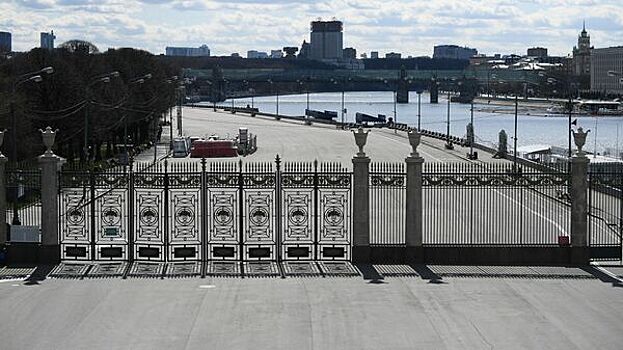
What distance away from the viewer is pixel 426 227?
34.0m

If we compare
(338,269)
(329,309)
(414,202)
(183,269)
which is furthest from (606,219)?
(329,309)

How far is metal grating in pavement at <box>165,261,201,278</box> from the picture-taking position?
1008 inches

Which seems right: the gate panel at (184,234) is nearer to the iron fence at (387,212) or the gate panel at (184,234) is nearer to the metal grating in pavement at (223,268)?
the metal grating in pavement at (223,268)

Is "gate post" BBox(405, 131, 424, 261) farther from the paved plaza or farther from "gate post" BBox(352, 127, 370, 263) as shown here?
"gate post" BBox(352, 127, 370, 263)

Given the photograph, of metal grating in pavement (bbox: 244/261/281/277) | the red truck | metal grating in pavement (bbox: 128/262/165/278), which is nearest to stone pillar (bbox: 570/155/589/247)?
metal grating in pavement (bbox: 244/261/281/277)

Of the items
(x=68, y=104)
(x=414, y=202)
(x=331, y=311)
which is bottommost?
(x=331, y=311)

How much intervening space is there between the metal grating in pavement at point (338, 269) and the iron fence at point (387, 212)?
1945 millimetres

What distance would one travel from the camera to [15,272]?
2580 cm

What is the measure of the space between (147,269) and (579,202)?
10135 millimetres

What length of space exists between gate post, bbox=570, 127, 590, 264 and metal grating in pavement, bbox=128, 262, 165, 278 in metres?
9.60

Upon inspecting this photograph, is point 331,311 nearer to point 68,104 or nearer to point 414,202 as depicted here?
point 414,202

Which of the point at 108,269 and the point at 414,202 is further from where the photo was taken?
the point at 414,202

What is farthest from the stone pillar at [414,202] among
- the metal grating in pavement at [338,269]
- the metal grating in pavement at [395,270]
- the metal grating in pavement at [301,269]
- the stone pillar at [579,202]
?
the stone pillar at [579,202]

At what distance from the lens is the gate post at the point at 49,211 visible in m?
26.5
